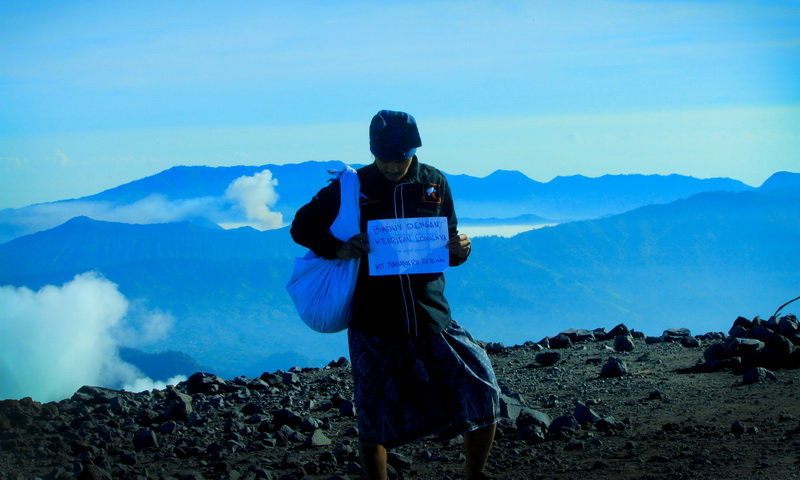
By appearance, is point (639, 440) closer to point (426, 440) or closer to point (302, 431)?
point (426, 440)

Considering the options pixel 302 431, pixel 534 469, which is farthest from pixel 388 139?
pixel 302 431

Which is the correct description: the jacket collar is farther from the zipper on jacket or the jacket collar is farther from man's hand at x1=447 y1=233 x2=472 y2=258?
man's hand at x1=447 y1=233 x2=472 y2=258

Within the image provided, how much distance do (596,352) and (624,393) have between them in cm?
227

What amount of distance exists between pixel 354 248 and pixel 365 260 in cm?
12

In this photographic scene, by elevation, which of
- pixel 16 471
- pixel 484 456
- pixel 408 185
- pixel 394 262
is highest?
pixel 408 185

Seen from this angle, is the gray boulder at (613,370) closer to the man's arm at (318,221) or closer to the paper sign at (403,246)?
the paper sign at (403,246)

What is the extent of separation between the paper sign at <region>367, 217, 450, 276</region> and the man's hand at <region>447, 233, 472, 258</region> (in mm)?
68

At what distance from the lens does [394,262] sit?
4.85 meters

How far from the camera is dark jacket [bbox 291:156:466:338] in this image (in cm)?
484

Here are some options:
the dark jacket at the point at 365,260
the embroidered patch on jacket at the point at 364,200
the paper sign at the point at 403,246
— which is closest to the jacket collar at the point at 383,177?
the dark jacket at the point at 365,260

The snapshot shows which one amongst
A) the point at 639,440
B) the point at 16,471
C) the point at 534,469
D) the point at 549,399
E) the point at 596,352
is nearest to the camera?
the point at 534,469

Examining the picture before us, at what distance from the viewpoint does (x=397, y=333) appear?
4.84m

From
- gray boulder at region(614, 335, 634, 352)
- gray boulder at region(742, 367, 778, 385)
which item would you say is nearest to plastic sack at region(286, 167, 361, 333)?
gray boulder at region(742, 367, 778, 385)

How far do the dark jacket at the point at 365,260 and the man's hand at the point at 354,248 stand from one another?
4cm
